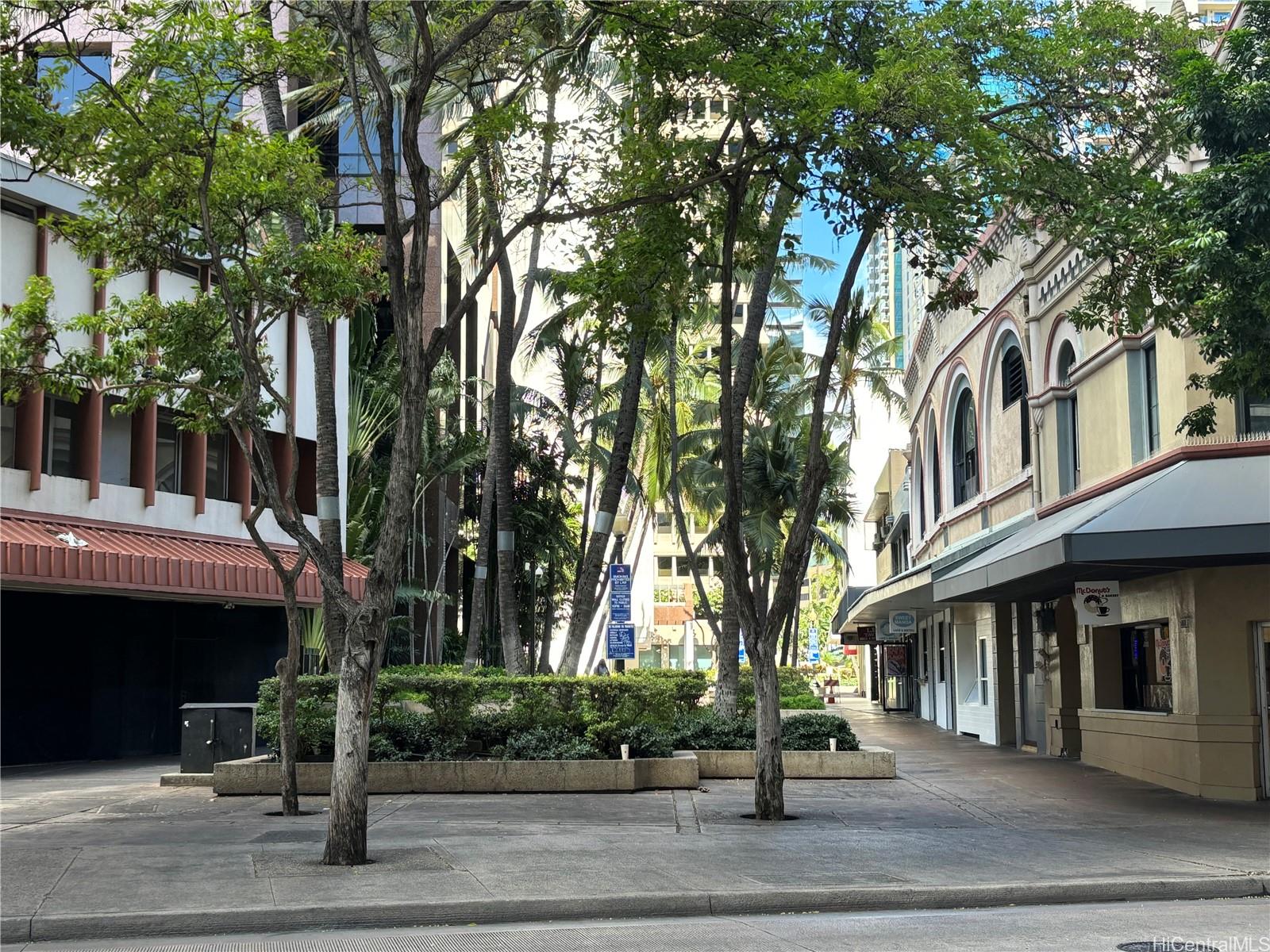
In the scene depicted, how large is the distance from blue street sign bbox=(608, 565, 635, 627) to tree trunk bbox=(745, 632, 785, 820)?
31.1ft

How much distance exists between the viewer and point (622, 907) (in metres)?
9.80

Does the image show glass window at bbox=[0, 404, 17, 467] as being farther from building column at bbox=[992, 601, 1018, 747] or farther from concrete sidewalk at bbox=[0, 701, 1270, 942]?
building column at bbox=[992, 601, 1018, 747]

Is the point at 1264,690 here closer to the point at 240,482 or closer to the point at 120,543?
the point at 120,543

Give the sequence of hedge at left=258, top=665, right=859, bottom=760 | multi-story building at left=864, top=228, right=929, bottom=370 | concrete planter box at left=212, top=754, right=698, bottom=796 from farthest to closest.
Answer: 1. multi-story building at left=864, top=228, right=929, bottom=370
2. hedge at left=258, top=665, right=859, bottom=760
3. concrete planter box at left=212, top=754, right=698, bottom=796

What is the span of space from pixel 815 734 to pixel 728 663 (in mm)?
2199

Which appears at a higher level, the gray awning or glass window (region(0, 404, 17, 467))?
glass window (region(0, 404, 17, 467))

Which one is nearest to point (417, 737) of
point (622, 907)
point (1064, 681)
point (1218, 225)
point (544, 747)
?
point (544, 747)

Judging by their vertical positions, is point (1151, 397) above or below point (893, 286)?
below

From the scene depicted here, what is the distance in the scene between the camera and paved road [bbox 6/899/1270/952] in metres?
8.45

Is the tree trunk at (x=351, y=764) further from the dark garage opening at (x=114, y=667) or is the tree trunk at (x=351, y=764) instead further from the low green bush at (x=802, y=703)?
the low green bush at (x=802, y=703)

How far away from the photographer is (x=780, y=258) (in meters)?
22.1

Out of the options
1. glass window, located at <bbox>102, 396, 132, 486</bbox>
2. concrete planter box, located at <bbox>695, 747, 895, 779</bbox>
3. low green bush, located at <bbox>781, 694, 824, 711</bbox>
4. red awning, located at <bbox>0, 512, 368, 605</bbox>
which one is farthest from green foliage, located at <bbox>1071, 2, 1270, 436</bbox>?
glass window, located at <bbox>102, 396, 132, 486</bbox>

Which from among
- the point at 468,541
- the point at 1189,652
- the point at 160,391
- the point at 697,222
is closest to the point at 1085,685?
the point at 1189,652

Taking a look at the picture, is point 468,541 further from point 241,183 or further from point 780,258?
point 241,183
